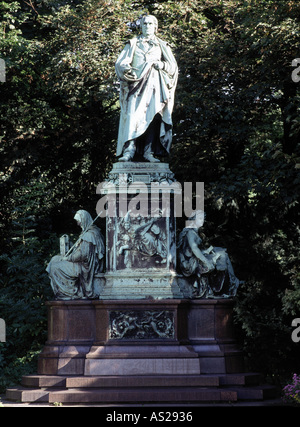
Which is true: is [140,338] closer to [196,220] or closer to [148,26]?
[196,220]

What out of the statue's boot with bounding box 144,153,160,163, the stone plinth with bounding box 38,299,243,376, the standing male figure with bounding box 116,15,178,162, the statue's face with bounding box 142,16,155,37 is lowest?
the stone plinth with bounding box 38,299,243,376

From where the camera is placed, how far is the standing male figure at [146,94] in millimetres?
14828

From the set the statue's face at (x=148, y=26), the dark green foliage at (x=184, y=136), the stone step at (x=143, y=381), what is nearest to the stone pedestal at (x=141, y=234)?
the stone step at (x=143, y=381)

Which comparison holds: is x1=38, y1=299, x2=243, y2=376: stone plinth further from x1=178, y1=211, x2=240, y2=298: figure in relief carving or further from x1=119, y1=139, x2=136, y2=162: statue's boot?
x1=119, y1=139, x2=136, y2=162: statue's boot

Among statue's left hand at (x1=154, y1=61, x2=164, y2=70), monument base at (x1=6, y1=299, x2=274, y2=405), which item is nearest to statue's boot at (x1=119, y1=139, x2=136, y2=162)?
statue's left hand at (x1=154, y1=61, x2=164, y2=70)

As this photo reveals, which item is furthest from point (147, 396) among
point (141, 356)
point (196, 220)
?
point (196, 220)

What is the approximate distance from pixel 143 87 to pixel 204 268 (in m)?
3.14

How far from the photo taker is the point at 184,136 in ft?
71.5

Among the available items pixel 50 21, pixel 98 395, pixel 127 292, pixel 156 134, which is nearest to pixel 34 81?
pixel 50 21

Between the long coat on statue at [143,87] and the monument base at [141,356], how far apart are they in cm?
282

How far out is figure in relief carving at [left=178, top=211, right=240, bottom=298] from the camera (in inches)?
564

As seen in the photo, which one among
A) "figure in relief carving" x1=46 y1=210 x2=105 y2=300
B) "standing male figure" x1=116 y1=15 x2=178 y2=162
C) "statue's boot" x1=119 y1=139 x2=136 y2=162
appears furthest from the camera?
"standing male figure" x1=116 y1=15 x2=178 y2=162

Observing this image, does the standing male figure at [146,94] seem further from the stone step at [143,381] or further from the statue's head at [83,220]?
the stone step at [143,381]

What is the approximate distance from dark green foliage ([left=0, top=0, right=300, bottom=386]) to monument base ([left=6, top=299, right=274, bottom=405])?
4783 millimetres
